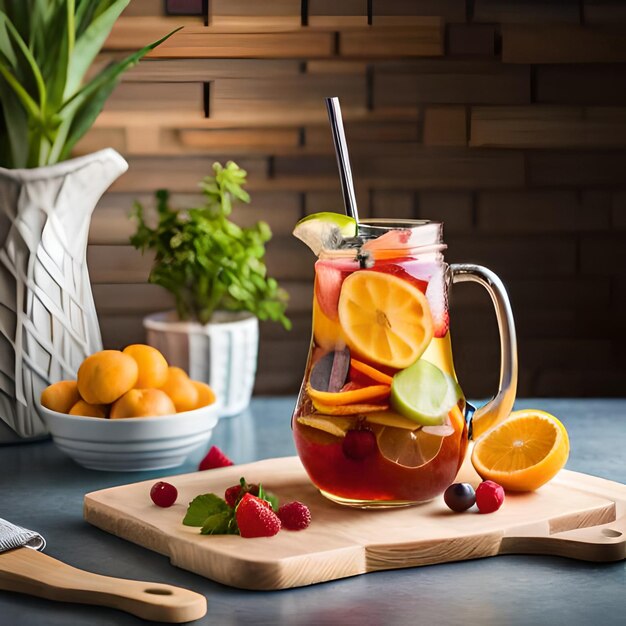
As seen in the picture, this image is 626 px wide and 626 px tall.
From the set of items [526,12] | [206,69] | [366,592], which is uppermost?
[526,12]

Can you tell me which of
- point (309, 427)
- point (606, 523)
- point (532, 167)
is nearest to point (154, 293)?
point (532, 167)

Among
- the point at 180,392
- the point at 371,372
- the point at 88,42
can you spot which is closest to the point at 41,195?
the point at 88,42

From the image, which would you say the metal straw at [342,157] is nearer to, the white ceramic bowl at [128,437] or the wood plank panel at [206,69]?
the white ceramic bowl at [128,437]

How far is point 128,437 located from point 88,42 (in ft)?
1.99

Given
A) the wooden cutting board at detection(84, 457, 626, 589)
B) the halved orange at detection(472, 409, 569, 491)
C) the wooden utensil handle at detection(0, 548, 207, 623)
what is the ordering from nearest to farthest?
the wooden utensil handle at detection(0, 548, 207, 623), the wooden cutting board at detection(84, 457, 626, 589), the halved orange at detection(472, 409, 569, 491)

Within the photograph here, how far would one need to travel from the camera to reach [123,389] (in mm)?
1472

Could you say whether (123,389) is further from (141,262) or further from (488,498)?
(141,262)

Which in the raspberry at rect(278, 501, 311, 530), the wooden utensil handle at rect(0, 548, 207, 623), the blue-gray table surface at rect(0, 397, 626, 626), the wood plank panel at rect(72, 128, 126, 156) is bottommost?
the blue-gray table surface at rect(0, 397, 626, 626)

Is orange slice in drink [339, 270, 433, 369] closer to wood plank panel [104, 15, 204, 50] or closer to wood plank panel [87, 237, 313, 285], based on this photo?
wood plank panel [87, 237, 313, 285]

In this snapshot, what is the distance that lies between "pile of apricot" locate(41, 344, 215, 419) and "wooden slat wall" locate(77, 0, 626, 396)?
0.57 m

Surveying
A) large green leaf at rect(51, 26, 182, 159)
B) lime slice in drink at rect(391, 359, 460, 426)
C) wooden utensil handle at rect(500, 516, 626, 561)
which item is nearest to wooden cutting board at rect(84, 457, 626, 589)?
wooden utensil handle at rect(500, 516, 626, 561)

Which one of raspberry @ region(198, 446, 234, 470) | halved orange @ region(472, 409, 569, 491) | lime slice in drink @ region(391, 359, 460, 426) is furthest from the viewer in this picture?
raspberry @ region(198, 446, 234, 470)

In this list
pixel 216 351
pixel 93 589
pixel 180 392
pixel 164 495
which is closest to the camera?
pixel 93 589

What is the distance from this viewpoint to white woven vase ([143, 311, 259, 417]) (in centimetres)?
182
